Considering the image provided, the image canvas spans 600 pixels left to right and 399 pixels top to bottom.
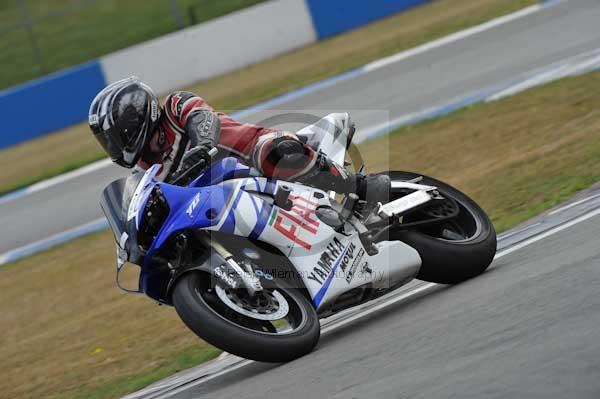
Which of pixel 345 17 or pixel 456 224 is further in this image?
A: pixel 345 17

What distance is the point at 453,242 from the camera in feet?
19.5

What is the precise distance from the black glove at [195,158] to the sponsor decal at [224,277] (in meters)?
0.60

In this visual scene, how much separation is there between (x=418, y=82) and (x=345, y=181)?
317 inches

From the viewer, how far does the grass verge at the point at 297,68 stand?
16.2 meters

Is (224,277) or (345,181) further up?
(224,277)

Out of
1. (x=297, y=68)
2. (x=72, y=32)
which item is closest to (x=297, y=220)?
(x=297, y=68)

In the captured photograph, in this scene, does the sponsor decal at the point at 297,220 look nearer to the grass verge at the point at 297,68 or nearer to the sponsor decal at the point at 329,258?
the sponsor decal at the point at 329,258

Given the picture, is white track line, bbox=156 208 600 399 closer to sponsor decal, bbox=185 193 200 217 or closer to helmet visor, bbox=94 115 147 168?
sponsor decal, bbox=185 193 200 217

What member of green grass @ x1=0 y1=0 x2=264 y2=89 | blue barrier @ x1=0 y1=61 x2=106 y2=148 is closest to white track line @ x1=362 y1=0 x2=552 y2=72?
green grass @ x1=0 y1=0 x2=264 y2=89

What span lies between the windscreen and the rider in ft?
0.69

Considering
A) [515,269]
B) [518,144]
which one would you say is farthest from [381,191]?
[518,144]

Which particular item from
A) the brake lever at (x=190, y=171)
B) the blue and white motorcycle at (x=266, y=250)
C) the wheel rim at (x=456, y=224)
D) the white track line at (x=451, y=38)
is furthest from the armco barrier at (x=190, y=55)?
the brake lever at (x=190, y=171)

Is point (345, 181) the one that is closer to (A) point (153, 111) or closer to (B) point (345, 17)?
(A) point (153, 111)

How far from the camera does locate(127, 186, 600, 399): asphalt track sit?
3.75m
